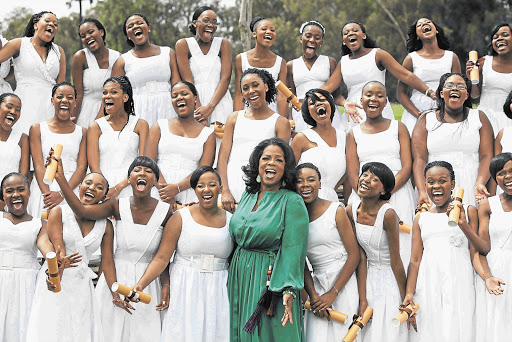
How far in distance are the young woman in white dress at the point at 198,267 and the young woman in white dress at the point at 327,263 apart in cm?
78

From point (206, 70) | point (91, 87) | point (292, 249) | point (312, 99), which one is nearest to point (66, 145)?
point (91, 87)

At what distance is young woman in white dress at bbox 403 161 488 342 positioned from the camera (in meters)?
7.23

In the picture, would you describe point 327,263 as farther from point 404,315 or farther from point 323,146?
point 323,146

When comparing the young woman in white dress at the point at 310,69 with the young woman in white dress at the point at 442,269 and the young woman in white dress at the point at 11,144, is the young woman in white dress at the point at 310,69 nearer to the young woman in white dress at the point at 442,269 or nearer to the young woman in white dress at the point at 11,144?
the young woman in white dress at the point at 442,269

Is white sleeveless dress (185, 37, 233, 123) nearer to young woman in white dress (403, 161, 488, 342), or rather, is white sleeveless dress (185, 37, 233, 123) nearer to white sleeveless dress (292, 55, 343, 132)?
white sleeveless dress (292, 55, 343, 132)

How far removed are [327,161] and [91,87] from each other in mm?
3454

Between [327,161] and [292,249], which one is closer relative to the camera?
[292,249]

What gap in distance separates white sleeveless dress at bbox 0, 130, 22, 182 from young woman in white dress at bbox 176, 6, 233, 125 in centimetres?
241

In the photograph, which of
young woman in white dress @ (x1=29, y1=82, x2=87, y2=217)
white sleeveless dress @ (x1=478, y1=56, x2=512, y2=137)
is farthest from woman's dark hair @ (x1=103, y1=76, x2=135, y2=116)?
white sleeveless dress @ (x1=478, y1=56, x2=512, y2=137)

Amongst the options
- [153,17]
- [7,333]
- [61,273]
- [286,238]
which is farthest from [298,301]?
[153,17]

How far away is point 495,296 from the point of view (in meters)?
7.20

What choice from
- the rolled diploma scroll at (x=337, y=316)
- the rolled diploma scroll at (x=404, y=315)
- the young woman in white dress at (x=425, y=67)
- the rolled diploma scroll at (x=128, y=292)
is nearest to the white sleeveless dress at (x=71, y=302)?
the rolled diploma scroll at (x=128, y=292)

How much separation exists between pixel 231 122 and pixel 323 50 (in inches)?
1213

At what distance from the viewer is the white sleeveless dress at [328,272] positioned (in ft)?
23.8
